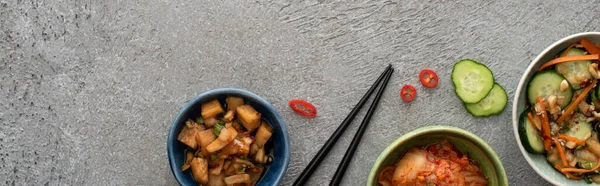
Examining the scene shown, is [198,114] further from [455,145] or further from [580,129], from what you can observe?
[580,129]

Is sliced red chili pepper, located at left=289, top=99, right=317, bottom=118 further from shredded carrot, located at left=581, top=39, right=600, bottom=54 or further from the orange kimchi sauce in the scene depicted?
shredded carrot, located at left=581, top=39, right=600, bottom=54

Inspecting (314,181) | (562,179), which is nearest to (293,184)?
(314,181)

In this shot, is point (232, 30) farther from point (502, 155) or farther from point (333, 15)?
point (502, 155)

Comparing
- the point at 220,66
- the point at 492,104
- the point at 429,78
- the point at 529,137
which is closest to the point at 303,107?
the point at 220,66

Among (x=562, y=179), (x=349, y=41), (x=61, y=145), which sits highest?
(x=349, y=41)

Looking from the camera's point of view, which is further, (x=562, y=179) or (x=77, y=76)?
(x=77, y=76)

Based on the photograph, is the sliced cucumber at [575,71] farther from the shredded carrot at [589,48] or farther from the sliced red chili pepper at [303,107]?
the sliced red chili pepper at [303,107]

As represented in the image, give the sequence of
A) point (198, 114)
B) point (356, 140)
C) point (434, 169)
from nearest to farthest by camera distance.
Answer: point (434, 169) < point (198, 114) < point (356, 140)
